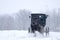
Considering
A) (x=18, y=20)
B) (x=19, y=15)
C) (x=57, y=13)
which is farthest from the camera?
(x=18, y=20)

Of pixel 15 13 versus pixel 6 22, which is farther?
pixel 6 22

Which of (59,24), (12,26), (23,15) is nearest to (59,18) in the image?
(59,24)

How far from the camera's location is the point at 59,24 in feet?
56.0

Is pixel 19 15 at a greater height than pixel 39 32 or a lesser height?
greater

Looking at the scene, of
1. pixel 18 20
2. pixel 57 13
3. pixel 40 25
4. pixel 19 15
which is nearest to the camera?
pixel 40 25

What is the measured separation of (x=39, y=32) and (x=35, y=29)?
40cm

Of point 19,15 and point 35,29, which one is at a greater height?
point 19,15

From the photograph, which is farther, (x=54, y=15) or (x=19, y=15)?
(x=19, y=15)

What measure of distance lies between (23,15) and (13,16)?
1.53m

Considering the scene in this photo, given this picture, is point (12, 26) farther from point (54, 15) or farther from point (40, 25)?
point (40, 25)

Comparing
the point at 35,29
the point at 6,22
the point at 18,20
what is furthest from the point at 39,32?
the point at 6,22

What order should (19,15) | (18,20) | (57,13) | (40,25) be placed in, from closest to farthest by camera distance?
(40,25), (57,13), (19,15), (18,20)

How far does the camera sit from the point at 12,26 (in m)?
19.4

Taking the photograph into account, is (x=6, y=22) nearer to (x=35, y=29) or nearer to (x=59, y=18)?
(x=59, y=18)
